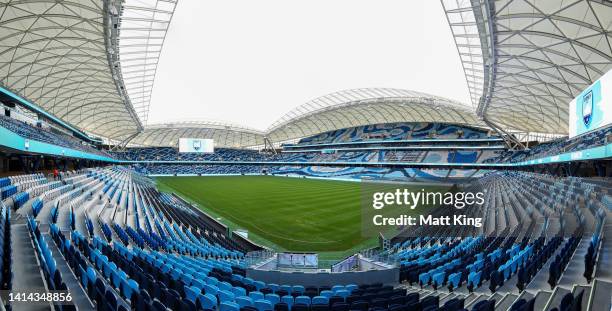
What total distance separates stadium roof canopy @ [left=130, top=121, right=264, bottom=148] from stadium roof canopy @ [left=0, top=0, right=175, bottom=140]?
31.5 metres

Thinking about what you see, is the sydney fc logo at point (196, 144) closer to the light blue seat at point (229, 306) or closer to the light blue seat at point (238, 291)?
the light blue seat at point (238, 291)

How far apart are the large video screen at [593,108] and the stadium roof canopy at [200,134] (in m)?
70.2

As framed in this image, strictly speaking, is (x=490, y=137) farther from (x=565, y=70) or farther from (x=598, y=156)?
(x=598, y=156)

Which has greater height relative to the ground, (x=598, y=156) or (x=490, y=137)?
(x=490, y=137)

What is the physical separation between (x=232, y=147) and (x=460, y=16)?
83845 mm

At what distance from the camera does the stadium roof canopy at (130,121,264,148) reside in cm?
7769

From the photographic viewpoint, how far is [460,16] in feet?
73.4

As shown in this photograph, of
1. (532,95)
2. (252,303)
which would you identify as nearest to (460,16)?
(532,95)

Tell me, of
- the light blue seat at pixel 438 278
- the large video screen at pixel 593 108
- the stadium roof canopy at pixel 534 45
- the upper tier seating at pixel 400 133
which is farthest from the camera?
the upper tier seating at pixel 400 133

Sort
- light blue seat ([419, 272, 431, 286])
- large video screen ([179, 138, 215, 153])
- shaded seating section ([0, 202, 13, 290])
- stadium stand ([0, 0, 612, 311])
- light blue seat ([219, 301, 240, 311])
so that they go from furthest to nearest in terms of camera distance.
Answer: large video screen ([179, 138, 215, 153])
light blue seat ([419, 272, 431, 286])
stadium stand ([0, 0, 612, 311])
light blue seat ([219, 301, 240, 311])
shaded seating section ([0, 202, 13, 290])

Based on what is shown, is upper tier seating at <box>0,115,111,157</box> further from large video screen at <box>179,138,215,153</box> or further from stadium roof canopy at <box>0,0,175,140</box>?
large video screen at <box>179,138,215,153</box>

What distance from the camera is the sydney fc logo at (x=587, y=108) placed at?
17317 mm

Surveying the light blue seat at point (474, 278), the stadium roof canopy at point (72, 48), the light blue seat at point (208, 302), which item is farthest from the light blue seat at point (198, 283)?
the stadium roof canopy at point (72, 48)

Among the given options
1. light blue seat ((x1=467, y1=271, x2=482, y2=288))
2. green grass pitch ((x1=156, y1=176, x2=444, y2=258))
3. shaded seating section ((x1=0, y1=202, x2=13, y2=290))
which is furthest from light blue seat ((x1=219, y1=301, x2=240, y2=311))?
green grass pitch ((x1=156, y1=176, x2=444, y2=258))
